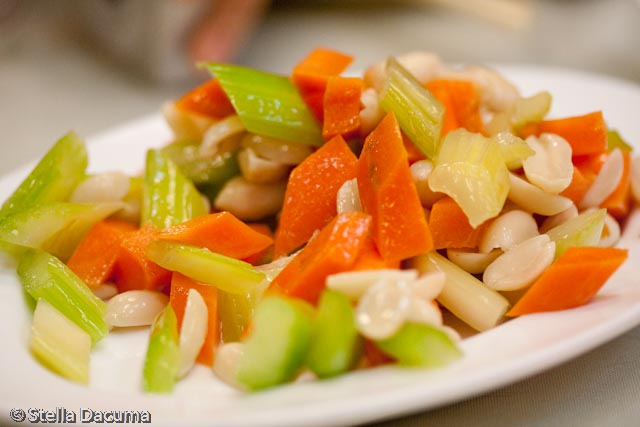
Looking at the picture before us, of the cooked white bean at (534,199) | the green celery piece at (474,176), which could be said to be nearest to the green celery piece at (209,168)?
the green celery piece at (474,176)

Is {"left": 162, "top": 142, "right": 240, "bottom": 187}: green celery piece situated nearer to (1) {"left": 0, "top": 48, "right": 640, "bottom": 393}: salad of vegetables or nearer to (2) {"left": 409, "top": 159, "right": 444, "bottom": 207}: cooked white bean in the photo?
(1) {"left": 0, "top": 48, "right": 640, "bottom": 393}: salad of vegetables

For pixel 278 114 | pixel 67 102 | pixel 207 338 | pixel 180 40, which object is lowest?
pixel 67 102


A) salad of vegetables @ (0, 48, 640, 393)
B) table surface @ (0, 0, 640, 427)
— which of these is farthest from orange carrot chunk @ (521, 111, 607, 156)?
table surface @ (0, 0, 640, 427)

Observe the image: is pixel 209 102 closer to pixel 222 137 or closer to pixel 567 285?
pixel 222 137

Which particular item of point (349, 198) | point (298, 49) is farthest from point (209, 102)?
point (298, 49)

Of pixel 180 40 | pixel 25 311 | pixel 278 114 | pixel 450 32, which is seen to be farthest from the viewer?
pixel 450 32

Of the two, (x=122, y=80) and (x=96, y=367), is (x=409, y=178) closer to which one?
(x=96, y=367)

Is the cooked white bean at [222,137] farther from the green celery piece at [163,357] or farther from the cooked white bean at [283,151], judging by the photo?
the green celery piece at [163,357]

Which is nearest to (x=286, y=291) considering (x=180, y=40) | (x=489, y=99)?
(x=489, y=99)
